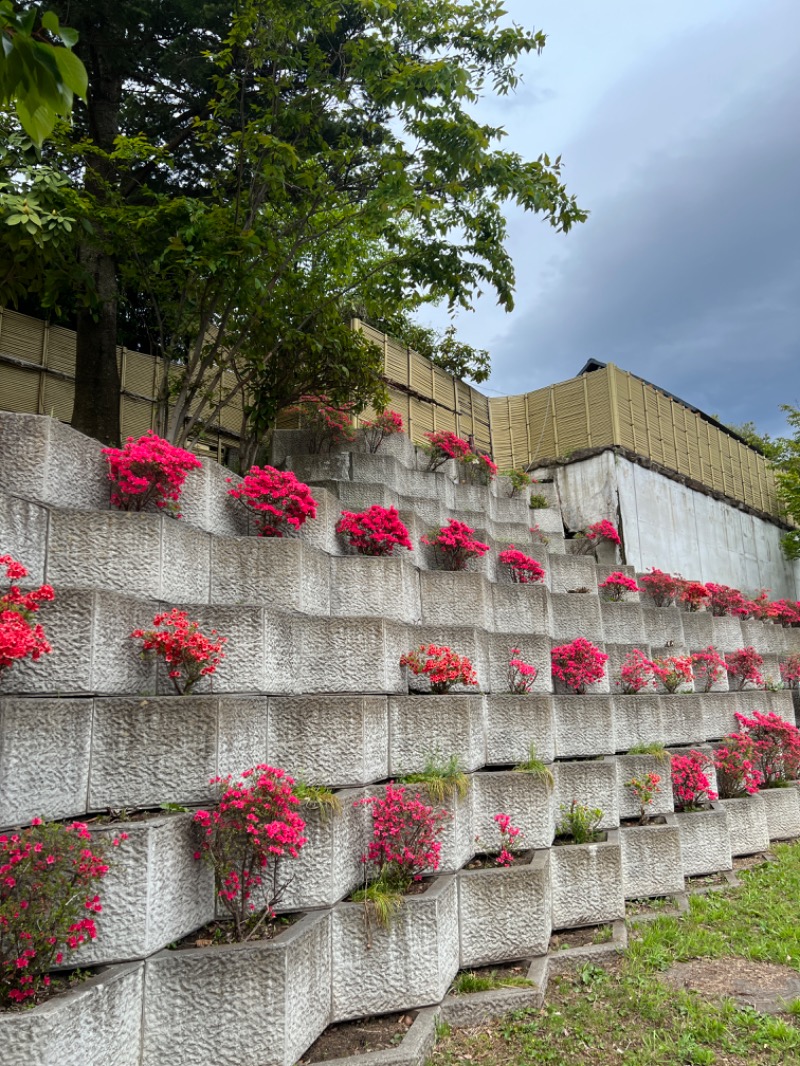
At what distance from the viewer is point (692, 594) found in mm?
9492

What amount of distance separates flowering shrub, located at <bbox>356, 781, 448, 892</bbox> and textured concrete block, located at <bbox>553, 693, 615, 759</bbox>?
1.95 metres

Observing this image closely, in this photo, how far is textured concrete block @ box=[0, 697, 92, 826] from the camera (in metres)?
2.91

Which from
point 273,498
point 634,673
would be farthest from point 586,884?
point 273,498

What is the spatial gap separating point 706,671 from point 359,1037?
5.75 meters

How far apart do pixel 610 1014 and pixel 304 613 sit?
8.98 feet

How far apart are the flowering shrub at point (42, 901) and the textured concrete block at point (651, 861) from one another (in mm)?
3994

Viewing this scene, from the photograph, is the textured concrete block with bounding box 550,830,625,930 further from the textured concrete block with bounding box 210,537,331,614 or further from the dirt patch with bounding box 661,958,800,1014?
the textured concrete block with bounding box 210,537,331,614

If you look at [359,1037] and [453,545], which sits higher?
[453,545]

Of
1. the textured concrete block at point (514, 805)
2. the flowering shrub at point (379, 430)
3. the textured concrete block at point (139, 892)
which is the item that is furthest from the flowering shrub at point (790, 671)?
the textured concrete block at point (139, 892)

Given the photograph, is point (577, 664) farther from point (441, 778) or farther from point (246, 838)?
point (246, 838)

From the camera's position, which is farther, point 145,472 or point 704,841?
point 704,841

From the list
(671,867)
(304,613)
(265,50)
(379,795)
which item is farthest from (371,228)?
(671,867)

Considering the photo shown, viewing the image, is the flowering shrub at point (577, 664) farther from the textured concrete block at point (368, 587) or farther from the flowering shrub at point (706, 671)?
the flowering shrub at point (706, 671)

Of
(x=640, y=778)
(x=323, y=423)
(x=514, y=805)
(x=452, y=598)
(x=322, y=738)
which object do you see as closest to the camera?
(x=322, y=738)
